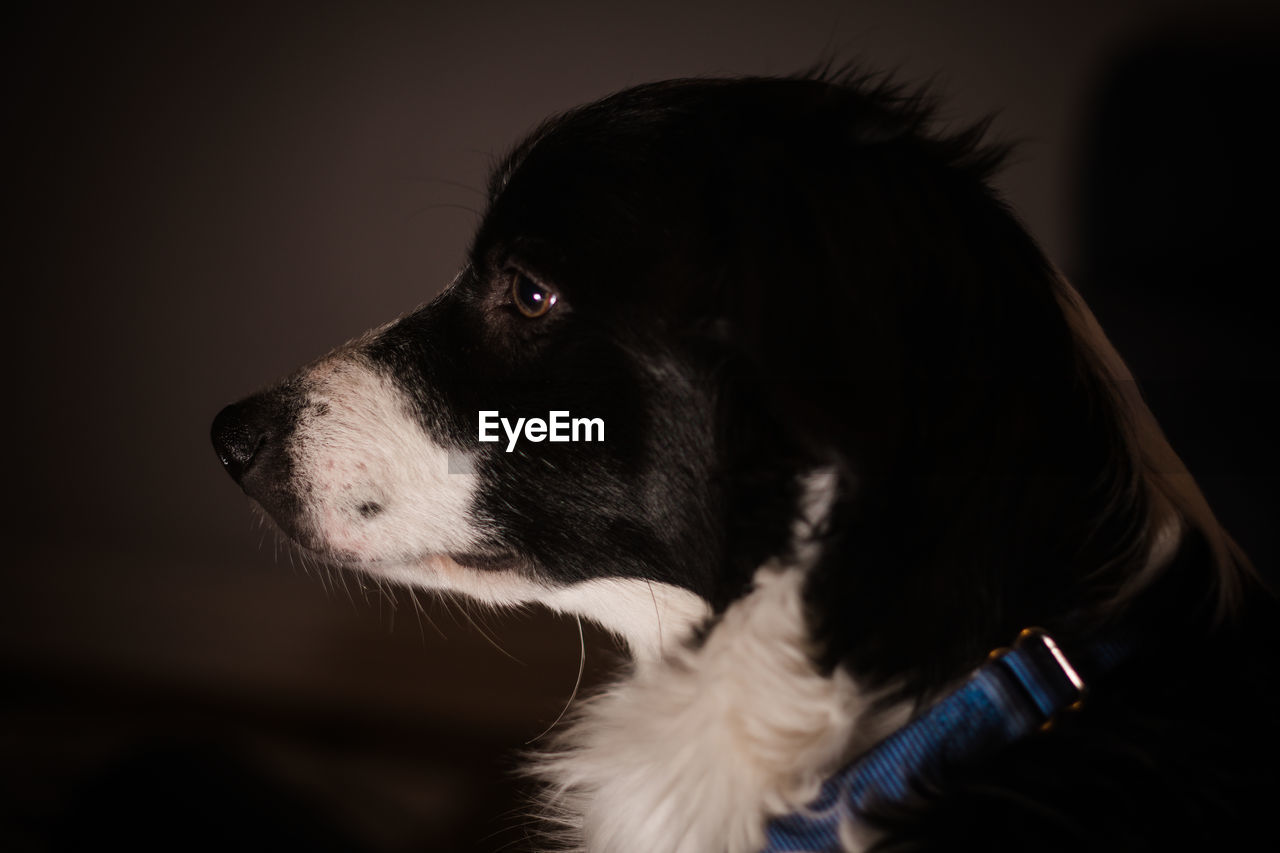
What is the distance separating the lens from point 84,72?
208cm

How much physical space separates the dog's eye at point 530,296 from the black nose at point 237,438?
0.34 m

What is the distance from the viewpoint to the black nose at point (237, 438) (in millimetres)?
1025

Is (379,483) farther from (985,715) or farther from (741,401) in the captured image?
(985,715)

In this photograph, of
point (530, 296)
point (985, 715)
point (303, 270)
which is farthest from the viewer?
point (303, 270)

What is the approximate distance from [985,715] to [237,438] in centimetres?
83

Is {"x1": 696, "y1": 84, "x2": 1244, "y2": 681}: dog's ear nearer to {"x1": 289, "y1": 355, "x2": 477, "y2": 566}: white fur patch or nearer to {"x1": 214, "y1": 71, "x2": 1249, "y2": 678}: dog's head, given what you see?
{"x1": 214, "y1": 71, "x2": 1249, "y2": 678}: dog's head

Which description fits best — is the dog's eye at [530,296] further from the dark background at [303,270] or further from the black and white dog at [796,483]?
the dark background at [303,270]

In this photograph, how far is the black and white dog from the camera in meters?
0.72

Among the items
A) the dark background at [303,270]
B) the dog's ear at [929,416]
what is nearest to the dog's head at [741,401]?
the dog's ear at [929,416]

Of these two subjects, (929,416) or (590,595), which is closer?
(929,416)

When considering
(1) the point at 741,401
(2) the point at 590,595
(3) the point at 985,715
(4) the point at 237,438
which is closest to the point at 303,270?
(4) the point at 237,438

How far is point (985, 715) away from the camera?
0.71 meters

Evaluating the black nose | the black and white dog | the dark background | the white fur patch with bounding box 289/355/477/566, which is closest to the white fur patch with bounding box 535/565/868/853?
the black and white dog

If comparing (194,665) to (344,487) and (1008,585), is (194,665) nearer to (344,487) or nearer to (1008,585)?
(344,487)
